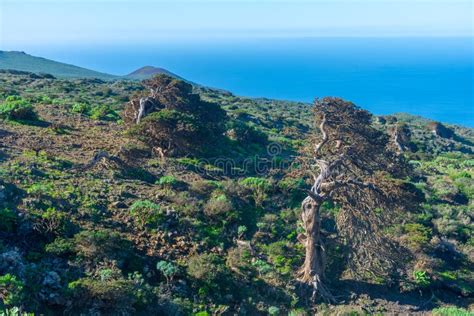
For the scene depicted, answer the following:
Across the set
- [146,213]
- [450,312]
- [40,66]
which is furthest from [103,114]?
[40,66]

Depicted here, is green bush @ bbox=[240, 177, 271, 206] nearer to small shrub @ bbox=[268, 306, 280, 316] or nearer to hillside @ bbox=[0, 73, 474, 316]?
hillside @ bbox=[0, 73, 474, 316]

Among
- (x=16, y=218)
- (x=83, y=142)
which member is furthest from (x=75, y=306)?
(x=83, y=142)

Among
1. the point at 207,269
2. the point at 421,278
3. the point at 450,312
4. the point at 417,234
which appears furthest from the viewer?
the point at 417,234

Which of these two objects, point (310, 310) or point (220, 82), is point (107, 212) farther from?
point (220, 82)

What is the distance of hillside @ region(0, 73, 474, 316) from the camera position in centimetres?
882

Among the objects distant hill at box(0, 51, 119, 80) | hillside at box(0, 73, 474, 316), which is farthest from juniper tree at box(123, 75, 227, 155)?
distant hill at box(0, 51, 119, 80)

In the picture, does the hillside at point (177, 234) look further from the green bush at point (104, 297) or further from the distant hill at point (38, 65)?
the distant hill at point (38, 65)

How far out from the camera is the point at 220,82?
608ft

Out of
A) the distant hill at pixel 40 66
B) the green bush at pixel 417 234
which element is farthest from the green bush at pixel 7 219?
the distant hill at pixel 40 66

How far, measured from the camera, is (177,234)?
11.3 meters

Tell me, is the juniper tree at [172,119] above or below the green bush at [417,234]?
above

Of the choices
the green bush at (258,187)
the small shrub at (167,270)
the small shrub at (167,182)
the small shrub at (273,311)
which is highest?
the green bush at (258,187)

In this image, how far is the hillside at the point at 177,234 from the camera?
28.9 ft

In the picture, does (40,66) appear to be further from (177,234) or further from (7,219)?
(177,234)
